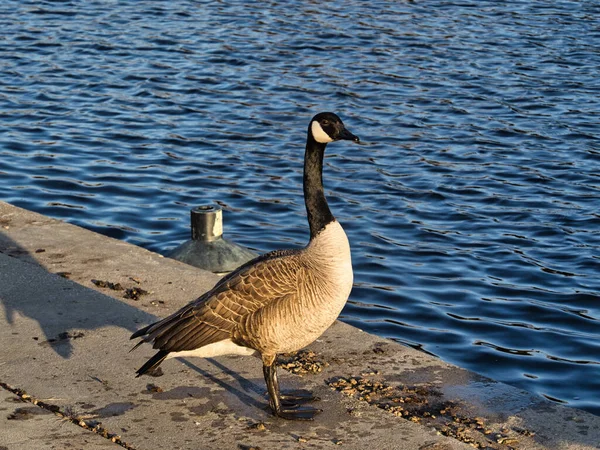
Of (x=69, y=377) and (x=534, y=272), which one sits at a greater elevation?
(x=69, y=377)

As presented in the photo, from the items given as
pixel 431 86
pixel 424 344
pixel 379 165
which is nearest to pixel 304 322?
pixel 424 344

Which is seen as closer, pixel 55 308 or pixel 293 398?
pixel 293 398

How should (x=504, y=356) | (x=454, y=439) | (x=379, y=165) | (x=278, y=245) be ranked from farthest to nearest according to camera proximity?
(x=379, y=165) → (x=278, y=245) → (x=504, y=356) → (x=454, y=439)

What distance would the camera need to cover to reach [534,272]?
1036cm

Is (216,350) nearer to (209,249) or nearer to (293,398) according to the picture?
(293,398)

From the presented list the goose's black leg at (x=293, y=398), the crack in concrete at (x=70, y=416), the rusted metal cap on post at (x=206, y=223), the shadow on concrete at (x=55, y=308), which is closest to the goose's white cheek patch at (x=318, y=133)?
the goose's black leg at (x=293, y=398)

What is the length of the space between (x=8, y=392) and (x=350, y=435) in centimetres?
201

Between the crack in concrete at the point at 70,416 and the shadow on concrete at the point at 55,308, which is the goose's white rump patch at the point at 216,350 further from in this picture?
the shadow on concrete at the point at 55,308

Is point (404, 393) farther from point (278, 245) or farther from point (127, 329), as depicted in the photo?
point (278, 245)

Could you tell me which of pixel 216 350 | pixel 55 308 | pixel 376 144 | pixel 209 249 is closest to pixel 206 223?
pixel 209 249

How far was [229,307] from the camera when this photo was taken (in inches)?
230

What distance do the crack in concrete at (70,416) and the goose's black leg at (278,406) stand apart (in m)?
0.85

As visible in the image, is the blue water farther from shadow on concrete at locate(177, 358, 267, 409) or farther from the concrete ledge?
shadow on concrete at locate(177, 358, 267, 409)

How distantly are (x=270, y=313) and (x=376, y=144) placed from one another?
8.72 meters
